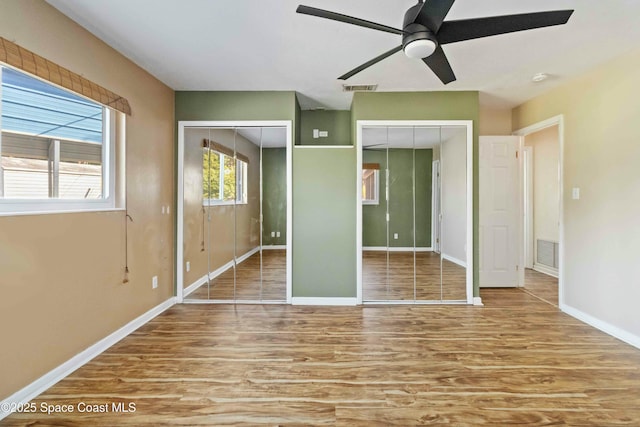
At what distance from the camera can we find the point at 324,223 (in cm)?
378

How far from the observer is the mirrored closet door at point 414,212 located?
12.4ft

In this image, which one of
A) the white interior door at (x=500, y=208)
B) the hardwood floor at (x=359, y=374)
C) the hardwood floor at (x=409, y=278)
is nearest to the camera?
the hardwood floor at (x=359, y=374)

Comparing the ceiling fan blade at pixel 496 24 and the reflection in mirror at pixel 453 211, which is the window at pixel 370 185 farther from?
the ceiling fan blade at pixel 496 24

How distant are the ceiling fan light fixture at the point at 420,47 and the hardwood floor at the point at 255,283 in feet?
8.75

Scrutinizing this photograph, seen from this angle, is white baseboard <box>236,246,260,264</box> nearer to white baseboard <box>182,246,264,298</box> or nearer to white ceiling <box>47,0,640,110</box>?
white baseboard <box>182,246,264,298</box>

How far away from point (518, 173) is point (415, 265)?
2035 millimetres

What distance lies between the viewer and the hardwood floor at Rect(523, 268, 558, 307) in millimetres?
3992

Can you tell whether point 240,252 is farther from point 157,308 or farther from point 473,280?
point 473,280

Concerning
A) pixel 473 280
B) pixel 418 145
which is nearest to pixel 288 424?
pixel 473 280

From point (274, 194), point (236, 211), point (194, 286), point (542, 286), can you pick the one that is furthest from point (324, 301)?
point (542, 286)

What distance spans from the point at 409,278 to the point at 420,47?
2897 millimetres

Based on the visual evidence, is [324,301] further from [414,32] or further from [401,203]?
[414,32]

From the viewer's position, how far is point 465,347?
2646 mm

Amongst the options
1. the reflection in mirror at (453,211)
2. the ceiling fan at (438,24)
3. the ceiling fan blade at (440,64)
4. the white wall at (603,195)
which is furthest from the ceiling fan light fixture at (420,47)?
the white wall at (603,195)
